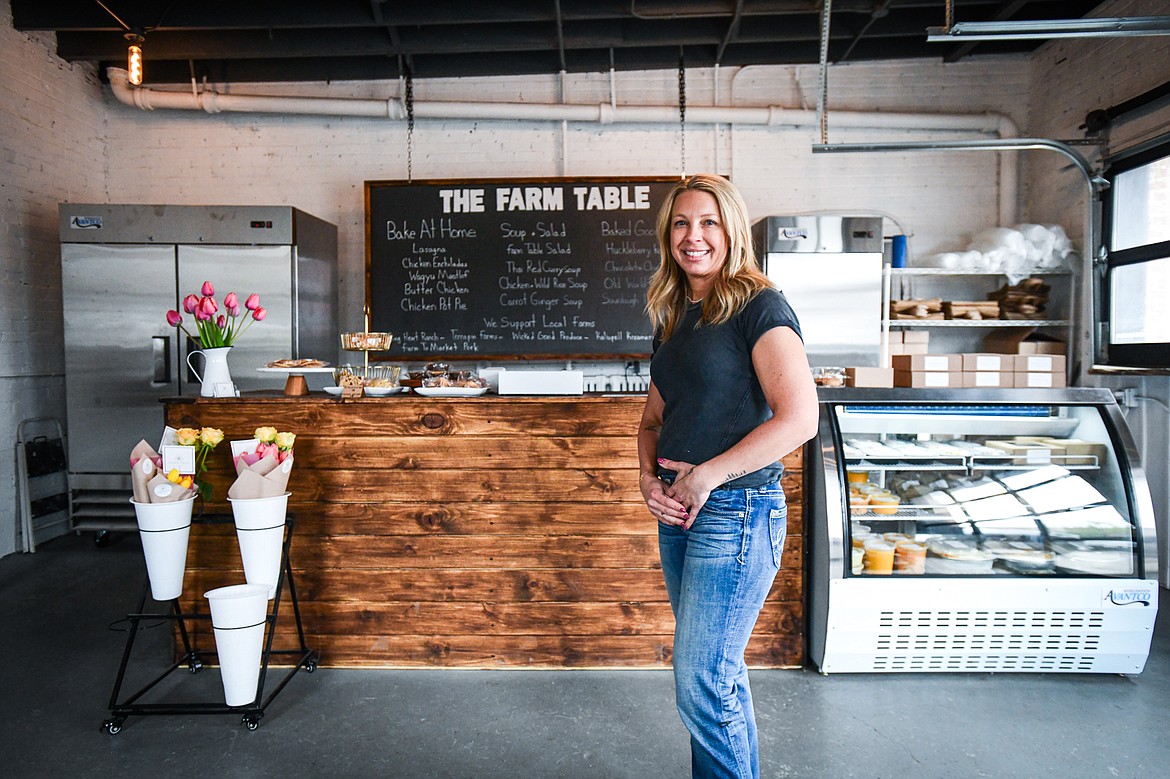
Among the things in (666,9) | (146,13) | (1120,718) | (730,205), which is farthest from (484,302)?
(1120,718)

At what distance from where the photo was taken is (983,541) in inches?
117

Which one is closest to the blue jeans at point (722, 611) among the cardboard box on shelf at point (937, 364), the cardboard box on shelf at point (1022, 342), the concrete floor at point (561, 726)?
the concrete floor at point (561, 726)

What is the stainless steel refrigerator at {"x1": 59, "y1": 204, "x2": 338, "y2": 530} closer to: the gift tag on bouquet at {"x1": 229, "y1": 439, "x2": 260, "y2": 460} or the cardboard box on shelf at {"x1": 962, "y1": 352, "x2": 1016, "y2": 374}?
the gift tag on bouquet at {"x1": 229, "y1": 439, "x2": 260, "y2": 460}

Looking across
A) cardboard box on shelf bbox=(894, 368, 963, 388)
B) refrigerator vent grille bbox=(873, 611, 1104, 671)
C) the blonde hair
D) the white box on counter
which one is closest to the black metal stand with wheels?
the white box on counter

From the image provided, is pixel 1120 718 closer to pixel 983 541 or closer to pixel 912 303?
pixel 983 541

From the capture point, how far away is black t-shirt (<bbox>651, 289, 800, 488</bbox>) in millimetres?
1642

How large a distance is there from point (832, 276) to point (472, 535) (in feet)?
10.0

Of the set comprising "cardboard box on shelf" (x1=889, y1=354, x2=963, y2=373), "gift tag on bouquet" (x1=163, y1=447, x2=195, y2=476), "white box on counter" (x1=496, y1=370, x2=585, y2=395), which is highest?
"cardboard box on shelf" (x1=889, y1=354, x2=963, y2=373)

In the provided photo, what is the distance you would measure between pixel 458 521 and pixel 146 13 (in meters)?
3.79

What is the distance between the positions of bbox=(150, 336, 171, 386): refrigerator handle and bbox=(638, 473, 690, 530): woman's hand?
4249 millimetres

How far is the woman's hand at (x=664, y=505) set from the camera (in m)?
1.67

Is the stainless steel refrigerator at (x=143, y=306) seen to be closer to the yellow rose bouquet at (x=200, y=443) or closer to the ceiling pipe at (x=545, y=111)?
the ceiling pipe at (x=545, y=111)

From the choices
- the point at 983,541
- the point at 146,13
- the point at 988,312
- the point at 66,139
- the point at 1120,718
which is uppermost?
the point at 146,13

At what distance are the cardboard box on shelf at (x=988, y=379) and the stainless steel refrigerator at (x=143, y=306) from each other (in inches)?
155
